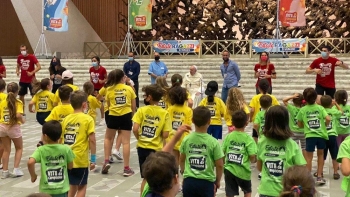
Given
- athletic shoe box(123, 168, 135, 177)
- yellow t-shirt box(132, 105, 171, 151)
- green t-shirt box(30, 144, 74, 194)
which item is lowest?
athletic shoe box(123, 168, 135, 177)

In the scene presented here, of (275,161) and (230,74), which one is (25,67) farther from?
(275,161)

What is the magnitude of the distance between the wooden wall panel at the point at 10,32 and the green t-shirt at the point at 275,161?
21.6m

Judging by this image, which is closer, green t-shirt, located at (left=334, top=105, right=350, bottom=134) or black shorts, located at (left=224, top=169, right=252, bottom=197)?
black shorts, located at (left=224, top=169, right=252, bottom=197)

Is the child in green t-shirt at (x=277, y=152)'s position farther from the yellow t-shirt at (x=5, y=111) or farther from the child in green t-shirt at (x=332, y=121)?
the yellow t-shirt at (x=5, y=111)

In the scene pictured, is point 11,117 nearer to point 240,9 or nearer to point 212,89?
point 212,89

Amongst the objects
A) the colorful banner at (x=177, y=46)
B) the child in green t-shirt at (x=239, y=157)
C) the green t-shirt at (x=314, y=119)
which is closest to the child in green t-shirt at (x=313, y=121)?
the green t-shirt at (x=314, y=119)

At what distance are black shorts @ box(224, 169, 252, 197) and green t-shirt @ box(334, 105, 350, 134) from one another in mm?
2669

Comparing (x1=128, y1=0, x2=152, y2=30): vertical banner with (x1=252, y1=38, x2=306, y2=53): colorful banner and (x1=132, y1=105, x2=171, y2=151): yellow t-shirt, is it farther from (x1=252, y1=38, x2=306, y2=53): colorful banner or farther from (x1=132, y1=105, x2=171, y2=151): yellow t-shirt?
(x1=132, y1=105, x2=171, y2=151): yellow t-shirt

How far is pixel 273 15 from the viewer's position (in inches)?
786

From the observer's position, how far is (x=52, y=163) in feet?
14.3

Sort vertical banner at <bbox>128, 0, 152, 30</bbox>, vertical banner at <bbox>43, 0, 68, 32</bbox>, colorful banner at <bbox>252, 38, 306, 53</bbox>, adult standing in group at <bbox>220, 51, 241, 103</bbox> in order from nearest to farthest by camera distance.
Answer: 1. adult standing in group at <bbox>220, 51, 241, 103</bbox>
2. vertical banner at <bbox>43, 0, 68, 32</bbox>
3. colorful banner at <bbox>252, 38, 306, 53</bbox>
4. vertical banner at <bbox>128, 0, 152, 30</bbox>

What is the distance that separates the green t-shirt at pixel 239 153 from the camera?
15.2 ft

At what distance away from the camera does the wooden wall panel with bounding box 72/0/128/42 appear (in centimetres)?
2400

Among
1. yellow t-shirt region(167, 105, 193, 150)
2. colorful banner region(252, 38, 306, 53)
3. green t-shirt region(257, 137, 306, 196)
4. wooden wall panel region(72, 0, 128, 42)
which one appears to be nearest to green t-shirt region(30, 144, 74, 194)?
yellow t-shirt region(167, 105, 193, 150)
